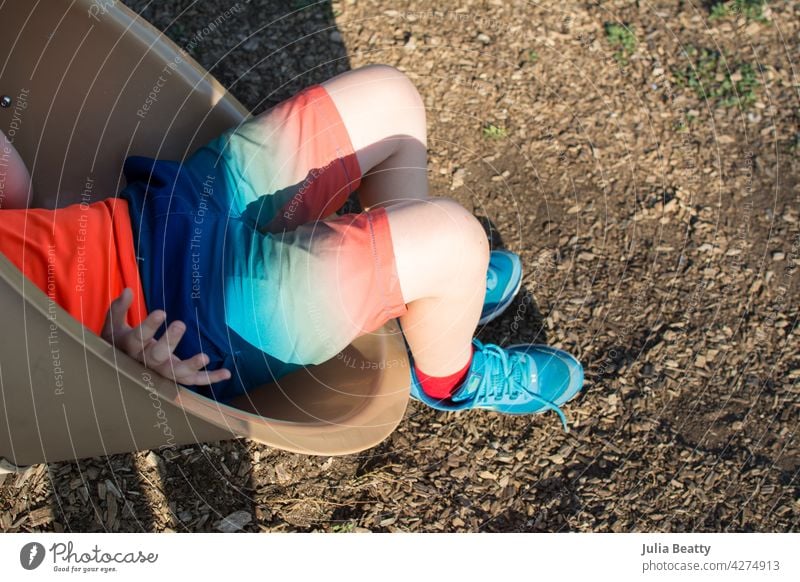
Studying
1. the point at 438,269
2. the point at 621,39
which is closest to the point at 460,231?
the point at 438,269

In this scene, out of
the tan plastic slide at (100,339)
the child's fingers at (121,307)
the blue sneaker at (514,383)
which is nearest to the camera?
the tan plastic slide at (100,339)

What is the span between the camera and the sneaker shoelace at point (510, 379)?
1.54 meters

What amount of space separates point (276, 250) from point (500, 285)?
1.89 feet

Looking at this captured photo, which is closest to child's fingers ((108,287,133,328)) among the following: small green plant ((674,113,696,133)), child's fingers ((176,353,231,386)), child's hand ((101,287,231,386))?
child's hand ((101,287,231,386))

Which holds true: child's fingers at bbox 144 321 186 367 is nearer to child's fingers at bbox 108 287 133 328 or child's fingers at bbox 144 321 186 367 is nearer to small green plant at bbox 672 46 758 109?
child's fingers at bbox 108 287 133 328

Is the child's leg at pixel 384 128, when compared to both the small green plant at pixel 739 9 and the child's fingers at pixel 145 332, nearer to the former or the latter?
the child's fingers at pixel 145 332

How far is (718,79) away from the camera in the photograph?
203 centimetres

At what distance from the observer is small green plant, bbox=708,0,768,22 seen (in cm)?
212

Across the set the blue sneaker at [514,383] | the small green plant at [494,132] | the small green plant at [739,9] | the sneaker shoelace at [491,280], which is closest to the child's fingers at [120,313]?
the blue sneaker at [514,383]

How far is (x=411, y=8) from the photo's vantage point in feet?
6.85

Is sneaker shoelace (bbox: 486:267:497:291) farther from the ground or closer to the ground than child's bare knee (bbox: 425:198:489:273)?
closer to the ground

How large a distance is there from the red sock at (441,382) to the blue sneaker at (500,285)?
0.19 meters

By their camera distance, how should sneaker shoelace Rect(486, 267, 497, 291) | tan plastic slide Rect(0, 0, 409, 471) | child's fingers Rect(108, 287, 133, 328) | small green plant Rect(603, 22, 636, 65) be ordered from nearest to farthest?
tan plastic slide Rect(0, 0, 409, 471) < child's fingers Rect(108, 287, 133, 328) < sneaker shoelace Rect(486, 267, 497, 291) < small green plant Rect(603, 22, 636, 65)

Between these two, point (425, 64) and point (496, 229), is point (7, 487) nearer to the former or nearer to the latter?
point (496, 229)
